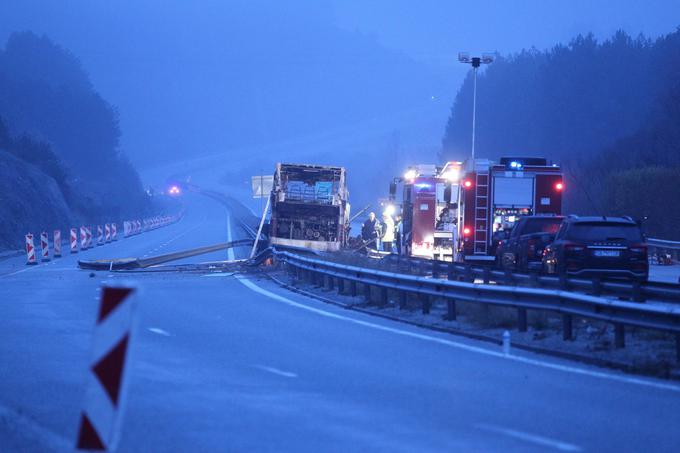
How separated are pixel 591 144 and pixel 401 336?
222 feet

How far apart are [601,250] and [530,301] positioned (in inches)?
255

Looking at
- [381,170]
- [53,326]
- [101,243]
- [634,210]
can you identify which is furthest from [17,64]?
[53,326]

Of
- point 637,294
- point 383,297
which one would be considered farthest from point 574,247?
point 637,294

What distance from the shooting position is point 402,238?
3753 cm

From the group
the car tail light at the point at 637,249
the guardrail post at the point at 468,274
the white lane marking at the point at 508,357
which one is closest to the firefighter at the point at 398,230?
the guardrail post at the point at 468,274

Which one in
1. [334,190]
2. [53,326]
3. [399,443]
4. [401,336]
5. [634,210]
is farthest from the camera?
[634,210]

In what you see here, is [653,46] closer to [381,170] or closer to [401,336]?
[381,170]

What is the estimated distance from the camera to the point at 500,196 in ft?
93.6

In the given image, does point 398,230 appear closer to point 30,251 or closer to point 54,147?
point 30,251

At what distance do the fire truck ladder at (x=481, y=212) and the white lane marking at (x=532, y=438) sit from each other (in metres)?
20.3

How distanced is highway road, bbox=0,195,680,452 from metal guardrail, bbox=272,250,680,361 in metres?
0.89

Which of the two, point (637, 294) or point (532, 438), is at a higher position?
point (637, 294)

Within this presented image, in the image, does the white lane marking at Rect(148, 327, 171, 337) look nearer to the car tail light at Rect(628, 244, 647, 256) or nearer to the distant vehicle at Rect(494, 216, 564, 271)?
the car tail light at Rect(628, 244, 647, 256)

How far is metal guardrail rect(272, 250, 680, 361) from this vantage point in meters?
11.9
